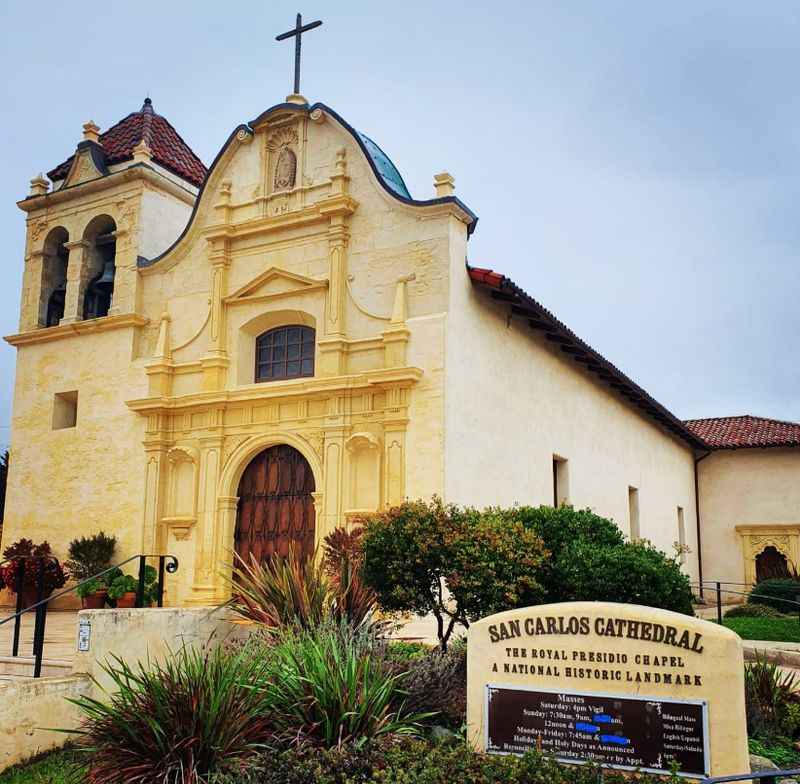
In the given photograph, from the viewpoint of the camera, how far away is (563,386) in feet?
67.5

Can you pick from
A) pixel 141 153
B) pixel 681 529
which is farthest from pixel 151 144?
pixel 681 529

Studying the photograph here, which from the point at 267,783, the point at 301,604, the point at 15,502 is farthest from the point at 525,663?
the point at 15,502

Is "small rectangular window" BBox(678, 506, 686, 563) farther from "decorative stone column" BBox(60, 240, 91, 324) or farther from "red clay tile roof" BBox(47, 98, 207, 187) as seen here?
"decorative stone column" BBox(60, 240, 91, 324)

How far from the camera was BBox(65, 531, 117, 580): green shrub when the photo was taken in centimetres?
1747

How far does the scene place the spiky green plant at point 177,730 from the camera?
6.37m

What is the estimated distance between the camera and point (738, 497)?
1292 inches

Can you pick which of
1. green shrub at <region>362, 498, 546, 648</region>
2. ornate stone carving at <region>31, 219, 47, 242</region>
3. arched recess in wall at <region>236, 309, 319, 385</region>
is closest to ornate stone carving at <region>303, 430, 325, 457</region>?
arched recess in wall at <region>236, 309, 319, 385</region>

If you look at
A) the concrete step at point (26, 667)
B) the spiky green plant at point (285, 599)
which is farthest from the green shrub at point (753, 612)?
the concrete step at point (26, 667)

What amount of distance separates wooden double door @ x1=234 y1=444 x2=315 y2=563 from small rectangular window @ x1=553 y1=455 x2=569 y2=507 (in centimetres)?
640

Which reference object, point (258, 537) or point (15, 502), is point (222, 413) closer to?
point (258, 537)

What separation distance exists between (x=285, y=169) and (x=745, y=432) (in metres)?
23.1

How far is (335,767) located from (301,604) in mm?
3362

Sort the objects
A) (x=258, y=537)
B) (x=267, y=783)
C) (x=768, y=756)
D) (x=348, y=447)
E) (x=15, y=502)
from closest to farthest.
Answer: (x=267, y=783)
(x=768, y=756)
(x=348, y=447)
(x=258, y=537)
(x=15, y=502)

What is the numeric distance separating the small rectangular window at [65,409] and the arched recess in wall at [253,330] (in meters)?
4.49
